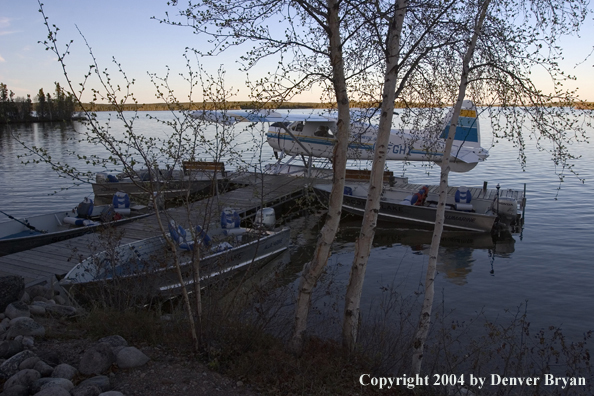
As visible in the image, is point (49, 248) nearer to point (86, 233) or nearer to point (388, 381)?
point (86, 233)

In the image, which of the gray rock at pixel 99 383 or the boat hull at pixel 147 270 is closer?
the gray rock at pixel 99 383

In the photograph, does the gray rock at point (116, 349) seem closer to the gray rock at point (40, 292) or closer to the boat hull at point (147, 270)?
the boat hull at point (147, 270)

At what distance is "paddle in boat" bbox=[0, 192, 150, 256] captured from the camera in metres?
10.6

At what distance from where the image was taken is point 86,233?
11.9m

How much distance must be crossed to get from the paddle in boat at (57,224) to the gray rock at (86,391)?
625 cm

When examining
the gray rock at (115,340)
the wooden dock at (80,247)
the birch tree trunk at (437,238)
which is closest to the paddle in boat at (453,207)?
the wooden dock at (80,247)

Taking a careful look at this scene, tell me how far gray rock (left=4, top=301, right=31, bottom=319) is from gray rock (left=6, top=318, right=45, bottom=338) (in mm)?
692

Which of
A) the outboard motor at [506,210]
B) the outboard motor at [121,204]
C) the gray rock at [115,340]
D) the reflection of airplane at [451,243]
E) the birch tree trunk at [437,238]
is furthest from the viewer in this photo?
the outboard motor at [506,210]

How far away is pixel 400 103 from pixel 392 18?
5.15ft

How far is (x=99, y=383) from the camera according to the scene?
4.22 meters

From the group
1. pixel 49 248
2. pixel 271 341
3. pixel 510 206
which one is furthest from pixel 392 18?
pixel 510 206

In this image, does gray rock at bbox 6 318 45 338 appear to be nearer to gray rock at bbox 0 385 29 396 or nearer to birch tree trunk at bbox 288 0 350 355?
gray rock at bbox 0 385 29 396

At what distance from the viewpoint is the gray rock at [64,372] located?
434 centimetres

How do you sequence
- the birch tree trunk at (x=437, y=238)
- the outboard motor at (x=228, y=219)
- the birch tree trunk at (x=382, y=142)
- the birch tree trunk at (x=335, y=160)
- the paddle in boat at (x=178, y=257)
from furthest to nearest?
the outboard motor at (x=228, y=219) → the paddle in boat at (x=178, y=257) → the birch tree trunk at (x=437, y=238) → the birch tree trunk at (x=382, y=142) → the birch tree trunk at (x=335, y=160)
